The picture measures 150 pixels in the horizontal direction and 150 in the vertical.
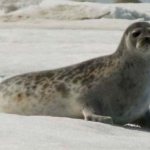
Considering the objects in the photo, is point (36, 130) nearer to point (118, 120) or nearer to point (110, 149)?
point (110, 149)

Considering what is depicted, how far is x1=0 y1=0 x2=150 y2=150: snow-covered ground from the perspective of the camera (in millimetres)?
4328

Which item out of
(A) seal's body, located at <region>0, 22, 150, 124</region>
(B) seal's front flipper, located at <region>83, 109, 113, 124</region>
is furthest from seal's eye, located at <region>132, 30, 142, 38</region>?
(B) seal's front flipper, located at <region>83, 109, 113, 124</region>

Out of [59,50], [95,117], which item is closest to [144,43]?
[95,117]

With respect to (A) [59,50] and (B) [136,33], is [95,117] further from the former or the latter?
(A) [59,50]

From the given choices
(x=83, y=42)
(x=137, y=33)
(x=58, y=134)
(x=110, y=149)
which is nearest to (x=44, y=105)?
(x=137, y=33)

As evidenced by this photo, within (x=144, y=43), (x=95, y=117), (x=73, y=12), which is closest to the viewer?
(x=95, y=117)

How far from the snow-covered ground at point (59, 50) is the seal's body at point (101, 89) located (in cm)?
36

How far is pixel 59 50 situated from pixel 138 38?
577cm

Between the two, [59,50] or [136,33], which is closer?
[136,33]

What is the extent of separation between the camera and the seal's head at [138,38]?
5.55 metres

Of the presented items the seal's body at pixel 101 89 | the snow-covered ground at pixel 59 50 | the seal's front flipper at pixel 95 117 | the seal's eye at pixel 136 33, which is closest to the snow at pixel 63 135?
the snow-covered ground at pixel 59 50

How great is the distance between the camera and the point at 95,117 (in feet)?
17.6

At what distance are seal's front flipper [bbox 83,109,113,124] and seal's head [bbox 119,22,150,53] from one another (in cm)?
58

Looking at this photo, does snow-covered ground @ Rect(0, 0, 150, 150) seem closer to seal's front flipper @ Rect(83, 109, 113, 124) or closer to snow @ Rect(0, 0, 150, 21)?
snow @ Rect(0, 0, 150, 21)
